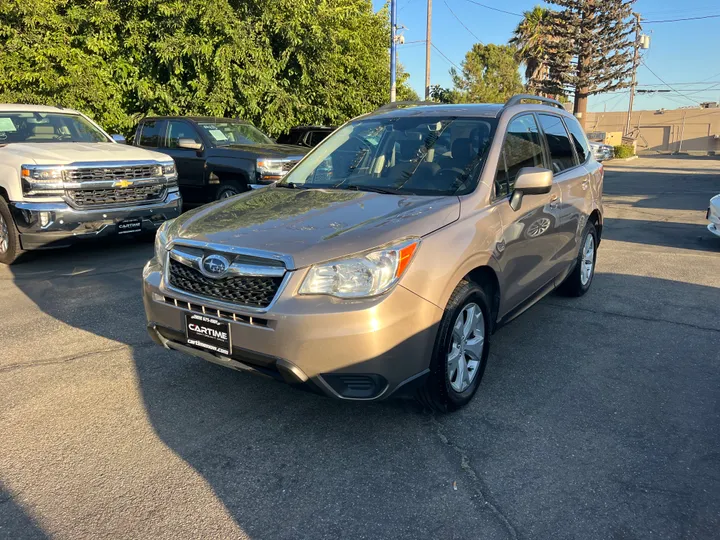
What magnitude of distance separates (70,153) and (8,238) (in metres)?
1.22

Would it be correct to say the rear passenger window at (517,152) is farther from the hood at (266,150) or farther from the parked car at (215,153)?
the hood at (266,150)

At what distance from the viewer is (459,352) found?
3.45m

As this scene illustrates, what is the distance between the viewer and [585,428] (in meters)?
3.38

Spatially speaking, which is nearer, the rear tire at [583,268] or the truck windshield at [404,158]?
the truck windshield at [404,158]

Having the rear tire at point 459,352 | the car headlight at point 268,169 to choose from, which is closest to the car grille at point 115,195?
the car headlight at point 268,169

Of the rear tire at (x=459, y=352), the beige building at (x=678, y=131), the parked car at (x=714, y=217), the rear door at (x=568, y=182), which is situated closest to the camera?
the rear tire at (x=459, y=352)

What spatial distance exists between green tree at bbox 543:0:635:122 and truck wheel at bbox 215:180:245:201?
115 ft

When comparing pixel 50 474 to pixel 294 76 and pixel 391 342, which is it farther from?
pixel 294 76

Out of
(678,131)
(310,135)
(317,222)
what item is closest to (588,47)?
(678,131)

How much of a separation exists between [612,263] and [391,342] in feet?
18.4

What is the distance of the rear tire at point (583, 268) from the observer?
18.4 ft

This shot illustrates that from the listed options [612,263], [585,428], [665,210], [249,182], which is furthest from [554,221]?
[665,210]

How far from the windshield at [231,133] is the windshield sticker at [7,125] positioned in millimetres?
3011

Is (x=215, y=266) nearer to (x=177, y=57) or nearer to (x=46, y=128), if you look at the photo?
(x=46, y=128)
